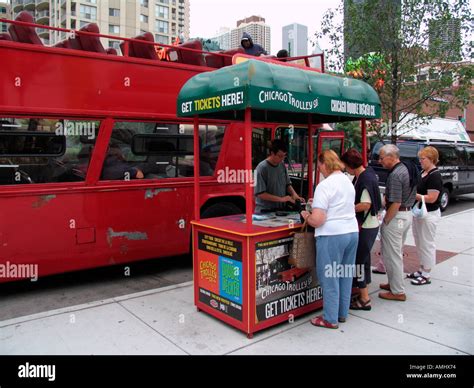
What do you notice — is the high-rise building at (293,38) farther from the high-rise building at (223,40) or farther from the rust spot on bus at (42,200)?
the rust spot on bus at (42,200)

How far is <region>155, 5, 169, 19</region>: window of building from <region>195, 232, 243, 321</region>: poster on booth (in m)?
81.0

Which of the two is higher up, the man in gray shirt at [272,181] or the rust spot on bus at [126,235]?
the man in gray shirt at [272,181]

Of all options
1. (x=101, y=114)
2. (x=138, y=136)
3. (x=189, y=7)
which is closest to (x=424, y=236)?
(x=138, y=136)

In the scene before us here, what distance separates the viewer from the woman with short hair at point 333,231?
4.13 meters

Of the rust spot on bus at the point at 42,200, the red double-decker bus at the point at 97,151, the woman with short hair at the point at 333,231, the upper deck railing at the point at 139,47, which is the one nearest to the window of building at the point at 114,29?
the upper deck railing at the point at 139,47

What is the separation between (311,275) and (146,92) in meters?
3.33

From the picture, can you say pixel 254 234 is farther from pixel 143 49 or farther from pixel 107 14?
pixel 107 14

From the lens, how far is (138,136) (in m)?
5.95

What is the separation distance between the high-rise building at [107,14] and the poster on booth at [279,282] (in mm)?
67106

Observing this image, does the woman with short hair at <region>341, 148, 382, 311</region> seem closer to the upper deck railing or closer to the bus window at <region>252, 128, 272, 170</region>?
the upper deck railing

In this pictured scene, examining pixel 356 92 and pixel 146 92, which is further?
pixel 146 92

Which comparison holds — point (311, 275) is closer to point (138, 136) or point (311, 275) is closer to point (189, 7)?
point (138, 136)

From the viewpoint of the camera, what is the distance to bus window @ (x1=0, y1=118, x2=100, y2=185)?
16.4 feet

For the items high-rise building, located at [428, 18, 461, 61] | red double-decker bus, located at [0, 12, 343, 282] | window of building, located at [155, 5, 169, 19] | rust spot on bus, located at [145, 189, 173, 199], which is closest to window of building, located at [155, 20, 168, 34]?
window of building, located at [155, 5, 169, 19]
